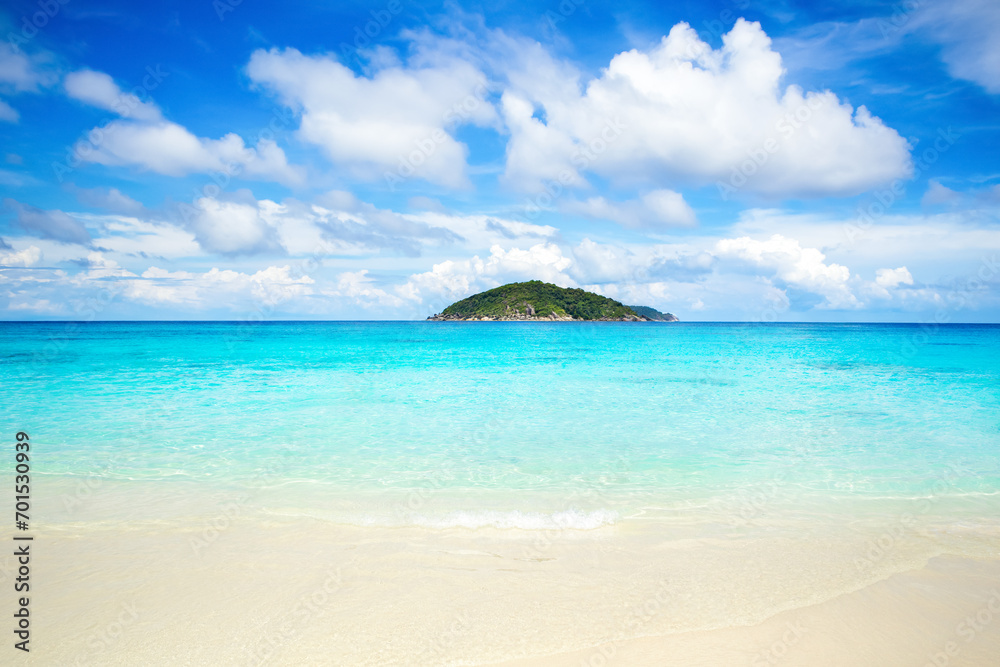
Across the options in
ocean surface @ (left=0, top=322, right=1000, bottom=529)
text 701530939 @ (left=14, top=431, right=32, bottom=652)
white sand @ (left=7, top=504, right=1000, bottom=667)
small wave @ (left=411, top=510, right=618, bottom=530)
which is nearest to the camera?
white sand @ (left=7, top=504, right=1000, bottom=667)

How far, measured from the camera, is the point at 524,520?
731cm

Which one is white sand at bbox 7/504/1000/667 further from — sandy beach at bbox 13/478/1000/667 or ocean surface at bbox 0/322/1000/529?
ocean surface at bbox 0/322/1000/529

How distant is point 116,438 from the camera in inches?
487

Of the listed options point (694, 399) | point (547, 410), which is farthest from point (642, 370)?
point (547, 410)

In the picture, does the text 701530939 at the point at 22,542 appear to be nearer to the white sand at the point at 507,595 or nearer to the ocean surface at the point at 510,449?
the white sand at the point at 507,595

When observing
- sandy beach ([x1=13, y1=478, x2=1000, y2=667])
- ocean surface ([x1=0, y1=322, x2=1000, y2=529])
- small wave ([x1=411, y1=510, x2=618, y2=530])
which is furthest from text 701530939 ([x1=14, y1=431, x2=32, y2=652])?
small wave ([x1=411, y1=510, x2=618, y2=530])

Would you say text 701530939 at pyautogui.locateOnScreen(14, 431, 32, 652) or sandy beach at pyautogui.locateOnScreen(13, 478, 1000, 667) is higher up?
text 701530939 at pyautogui.locateOnScreen(14, 431, 32, 652)

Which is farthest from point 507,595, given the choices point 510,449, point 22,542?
point 22,542

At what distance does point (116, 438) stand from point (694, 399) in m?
19.2

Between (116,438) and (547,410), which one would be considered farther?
(547,410)

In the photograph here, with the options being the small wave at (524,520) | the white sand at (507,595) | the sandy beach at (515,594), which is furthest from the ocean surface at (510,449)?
the white sand at (507,595)

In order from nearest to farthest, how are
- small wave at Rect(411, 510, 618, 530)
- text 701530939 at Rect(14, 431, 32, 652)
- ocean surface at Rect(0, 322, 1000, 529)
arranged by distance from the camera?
text 701530939 at Rect(14, 431, 32, 652) < small wave at Rect(411, 510, 618, 530) < ocean surface at Rect(0, 322, 1000, 529)

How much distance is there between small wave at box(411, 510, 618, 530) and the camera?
7078mm

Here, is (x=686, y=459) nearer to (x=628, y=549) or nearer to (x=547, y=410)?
(x=628, y=549)
